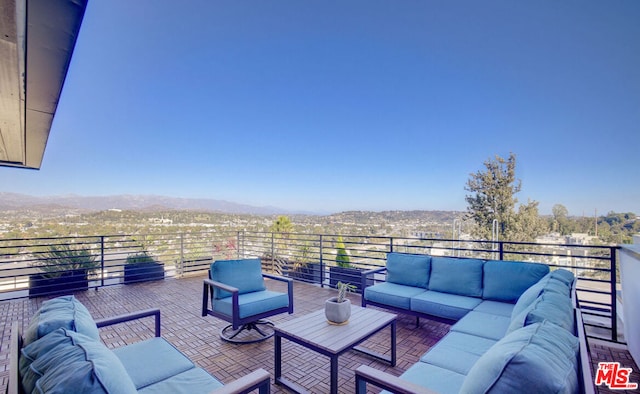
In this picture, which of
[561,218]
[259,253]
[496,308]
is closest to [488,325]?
[496,308]

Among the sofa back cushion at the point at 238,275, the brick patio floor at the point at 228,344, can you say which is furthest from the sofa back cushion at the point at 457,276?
the sofa back cushion at the point at 238,275

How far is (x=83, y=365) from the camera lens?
95 centimetres

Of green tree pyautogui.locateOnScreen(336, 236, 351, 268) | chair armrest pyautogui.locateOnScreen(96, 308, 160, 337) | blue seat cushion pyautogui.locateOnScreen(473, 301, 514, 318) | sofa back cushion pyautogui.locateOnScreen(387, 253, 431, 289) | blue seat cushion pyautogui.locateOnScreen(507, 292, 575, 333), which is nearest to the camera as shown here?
blue seat cushion pyautogui.locateOnScreen(507, 292, 575, 333)

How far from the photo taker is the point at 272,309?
320cm

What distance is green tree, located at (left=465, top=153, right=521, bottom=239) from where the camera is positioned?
12.3m

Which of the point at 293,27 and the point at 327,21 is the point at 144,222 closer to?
the point at 293,27

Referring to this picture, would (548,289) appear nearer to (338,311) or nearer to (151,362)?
(338,311)

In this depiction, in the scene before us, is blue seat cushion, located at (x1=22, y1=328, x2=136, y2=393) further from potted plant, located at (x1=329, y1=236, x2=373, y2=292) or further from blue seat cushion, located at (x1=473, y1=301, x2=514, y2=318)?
potted plant, located at (x1=329, y1=236, x2=373, y2=292)

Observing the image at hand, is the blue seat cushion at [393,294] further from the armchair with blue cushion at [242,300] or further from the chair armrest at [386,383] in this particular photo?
the chair armrest at [386,383]

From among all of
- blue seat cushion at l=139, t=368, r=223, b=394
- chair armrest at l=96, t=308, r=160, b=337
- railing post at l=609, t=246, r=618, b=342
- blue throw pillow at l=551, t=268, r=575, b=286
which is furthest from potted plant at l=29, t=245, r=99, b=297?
railing post at l=609, t=246, r=618, b=342

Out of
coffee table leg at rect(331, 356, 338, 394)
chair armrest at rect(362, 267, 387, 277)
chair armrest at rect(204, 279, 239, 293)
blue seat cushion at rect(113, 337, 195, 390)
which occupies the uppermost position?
chair armrest at rect(204, 279, 239, 293)

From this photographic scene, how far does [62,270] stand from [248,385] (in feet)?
17.6

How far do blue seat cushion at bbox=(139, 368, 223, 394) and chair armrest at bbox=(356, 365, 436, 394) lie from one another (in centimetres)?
76

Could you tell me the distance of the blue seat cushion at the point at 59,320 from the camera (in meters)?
1.23
